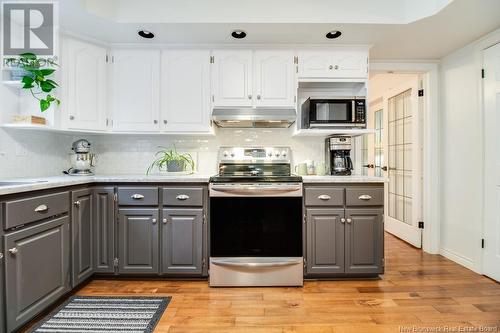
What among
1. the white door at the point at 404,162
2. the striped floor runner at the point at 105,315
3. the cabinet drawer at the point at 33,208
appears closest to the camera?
the cabinet drawer at the point at 33,208

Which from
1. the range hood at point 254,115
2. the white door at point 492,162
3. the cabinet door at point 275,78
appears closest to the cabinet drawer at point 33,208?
the range hood at point 254,115

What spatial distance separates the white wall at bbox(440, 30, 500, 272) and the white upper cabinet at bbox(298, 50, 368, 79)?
111 centimetres

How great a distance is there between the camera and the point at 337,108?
262 cm

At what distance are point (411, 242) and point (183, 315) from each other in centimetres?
301

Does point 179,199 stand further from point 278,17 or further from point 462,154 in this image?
point 462,154

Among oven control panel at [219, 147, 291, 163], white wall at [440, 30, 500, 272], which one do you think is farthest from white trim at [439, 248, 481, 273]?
oven control panel at [219, 147, 291, 163]

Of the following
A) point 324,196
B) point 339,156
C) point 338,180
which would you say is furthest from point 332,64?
point 324,196

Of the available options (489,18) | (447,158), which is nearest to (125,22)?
(489,18)

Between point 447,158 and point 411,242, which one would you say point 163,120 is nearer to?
point 447,158

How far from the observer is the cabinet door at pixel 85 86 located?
2.46 meters

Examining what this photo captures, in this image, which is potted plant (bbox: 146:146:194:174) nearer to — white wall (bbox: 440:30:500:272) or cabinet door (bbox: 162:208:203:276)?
cabinet door (bbox: 162:208:203:276)

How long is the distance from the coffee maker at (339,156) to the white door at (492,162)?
4.06ft

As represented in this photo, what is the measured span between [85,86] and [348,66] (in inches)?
102

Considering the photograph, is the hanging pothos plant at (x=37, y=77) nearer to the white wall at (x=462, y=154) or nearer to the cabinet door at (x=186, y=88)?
the cabinet door at (x=186, y=88)
